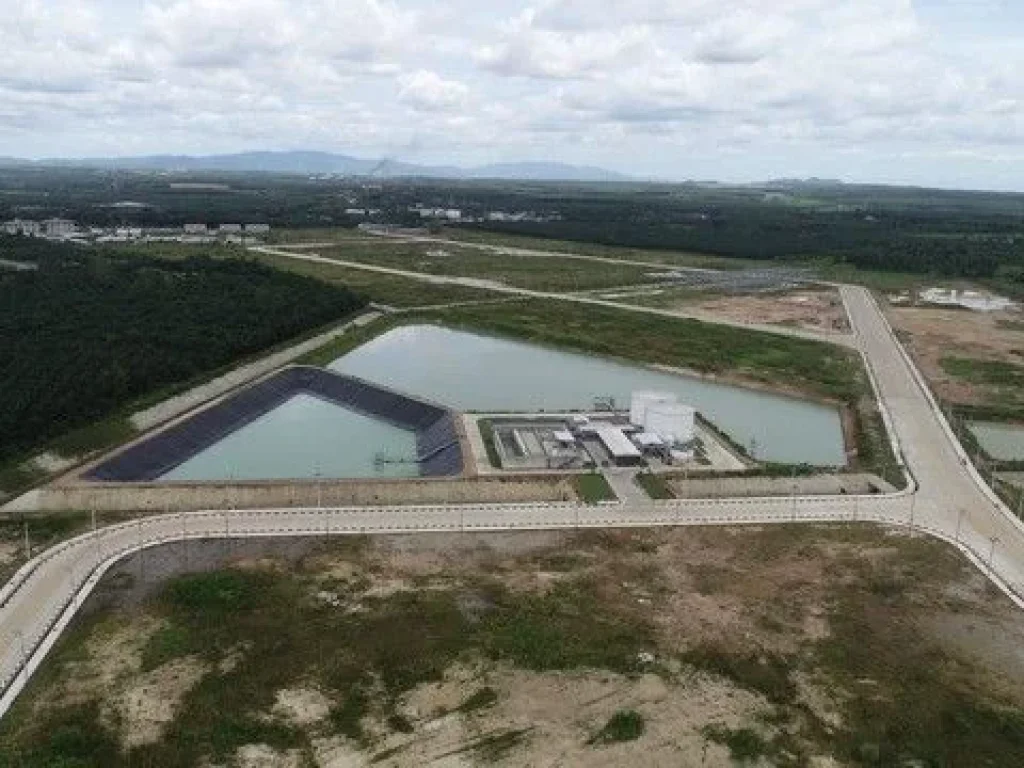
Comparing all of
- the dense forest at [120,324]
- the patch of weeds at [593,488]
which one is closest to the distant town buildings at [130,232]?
the dense forest at [120,324]

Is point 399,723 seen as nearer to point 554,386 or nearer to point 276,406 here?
point 276,406

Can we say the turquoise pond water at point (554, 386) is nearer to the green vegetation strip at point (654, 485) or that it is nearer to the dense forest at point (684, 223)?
the green vegetation strip at point (654, 485)

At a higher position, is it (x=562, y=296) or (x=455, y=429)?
(x=562, y=296)

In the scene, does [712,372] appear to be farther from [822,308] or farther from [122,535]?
[122,535]

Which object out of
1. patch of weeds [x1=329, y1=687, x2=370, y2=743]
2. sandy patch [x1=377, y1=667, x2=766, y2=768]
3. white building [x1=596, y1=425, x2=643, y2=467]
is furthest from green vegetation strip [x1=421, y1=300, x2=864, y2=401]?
patch of weeds [x1=329, y1=687, x2=370, y2=743]

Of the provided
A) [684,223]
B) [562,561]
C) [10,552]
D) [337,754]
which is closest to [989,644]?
[562,561]

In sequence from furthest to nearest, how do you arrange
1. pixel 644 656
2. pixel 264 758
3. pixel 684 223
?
pixel 684 223 < pixel 644 656 < pixel 264 758
